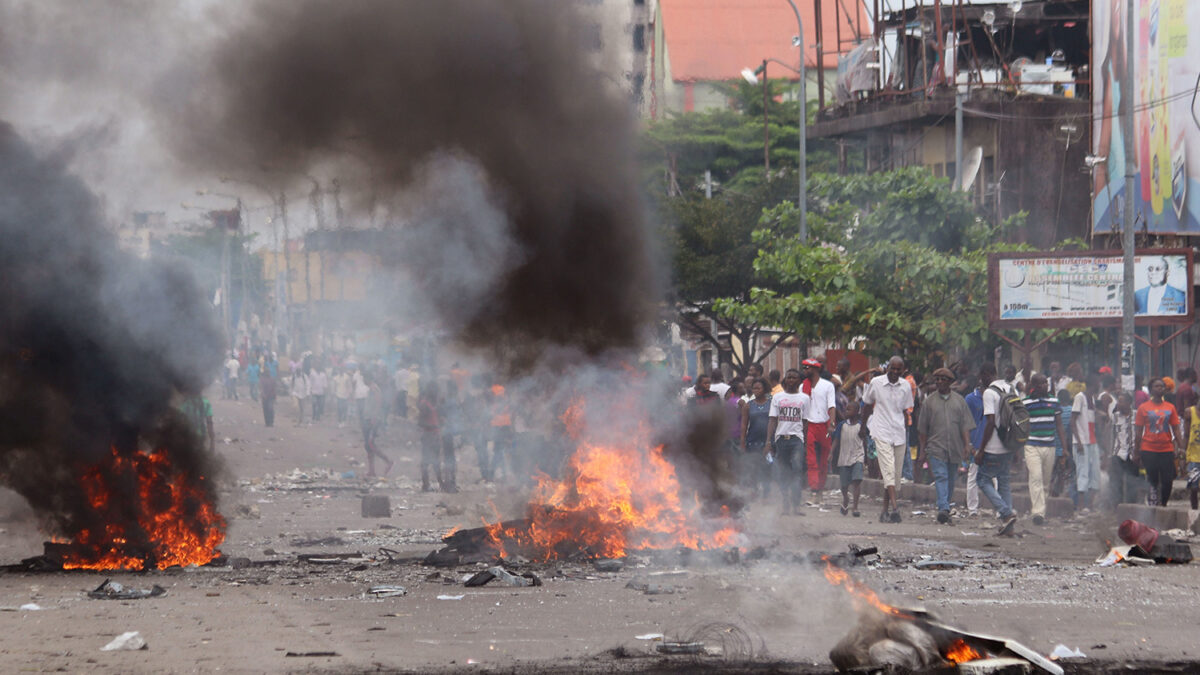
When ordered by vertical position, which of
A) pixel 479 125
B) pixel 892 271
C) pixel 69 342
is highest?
pixel 479 125

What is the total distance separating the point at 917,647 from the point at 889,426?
8211 mm

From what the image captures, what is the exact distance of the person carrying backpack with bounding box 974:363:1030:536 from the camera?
43.1 feet

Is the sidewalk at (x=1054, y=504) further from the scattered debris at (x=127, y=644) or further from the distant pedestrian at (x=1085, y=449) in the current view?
the scattered debris at (x=127, y=644)

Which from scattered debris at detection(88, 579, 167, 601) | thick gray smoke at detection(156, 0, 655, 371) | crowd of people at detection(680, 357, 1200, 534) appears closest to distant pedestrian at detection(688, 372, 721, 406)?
crowd of people at detection(680, 357, 1200, 534)

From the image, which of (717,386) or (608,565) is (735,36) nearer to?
(717,386)

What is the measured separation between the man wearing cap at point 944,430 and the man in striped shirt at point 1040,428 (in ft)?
1.95

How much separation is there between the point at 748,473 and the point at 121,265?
7255mm

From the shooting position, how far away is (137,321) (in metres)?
10.6

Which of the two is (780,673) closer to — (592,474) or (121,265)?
(592,474)

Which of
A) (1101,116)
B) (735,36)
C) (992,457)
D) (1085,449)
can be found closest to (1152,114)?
(1101,116)

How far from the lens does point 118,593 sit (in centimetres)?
892

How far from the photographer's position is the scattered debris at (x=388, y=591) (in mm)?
8977

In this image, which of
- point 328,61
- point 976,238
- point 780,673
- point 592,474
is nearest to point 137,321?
point 328,61

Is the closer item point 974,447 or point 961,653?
point 961,653
